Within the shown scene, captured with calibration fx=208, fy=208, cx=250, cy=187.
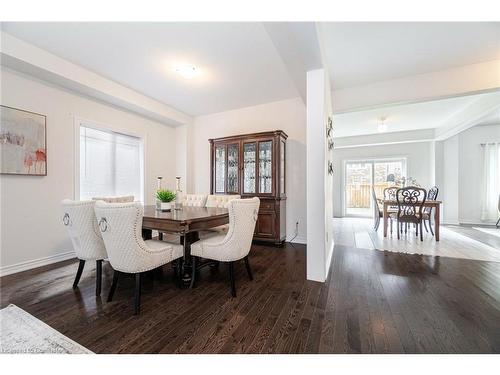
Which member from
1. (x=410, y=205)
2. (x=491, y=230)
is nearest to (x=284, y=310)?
(x=410, y=205)

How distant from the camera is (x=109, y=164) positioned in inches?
143

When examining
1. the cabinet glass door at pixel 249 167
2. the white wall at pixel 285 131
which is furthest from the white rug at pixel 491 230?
the cabinet glass door at pixel 249 167

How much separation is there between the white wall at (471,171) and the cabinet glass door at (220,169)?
645 cm

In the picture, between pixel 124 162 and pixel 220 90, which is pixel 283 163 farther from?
pixel 124 162

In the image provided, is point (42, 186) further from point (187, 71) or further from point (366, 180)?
point (366, 180)

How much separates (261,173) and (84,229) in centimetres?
265

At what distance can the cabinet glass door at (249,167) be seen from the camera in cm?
388

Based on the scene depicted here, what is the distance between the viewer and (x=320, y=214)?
2264mm

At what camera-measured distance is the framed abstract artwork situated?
2.42 metres

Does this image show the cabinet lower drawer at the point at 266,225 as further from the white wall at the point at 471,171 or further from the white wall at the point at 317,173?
the white wall at the point at 471,171

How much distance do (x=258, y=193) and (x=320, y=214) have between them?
1651 mm
